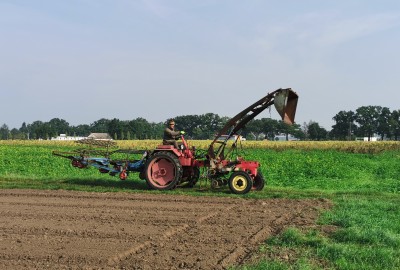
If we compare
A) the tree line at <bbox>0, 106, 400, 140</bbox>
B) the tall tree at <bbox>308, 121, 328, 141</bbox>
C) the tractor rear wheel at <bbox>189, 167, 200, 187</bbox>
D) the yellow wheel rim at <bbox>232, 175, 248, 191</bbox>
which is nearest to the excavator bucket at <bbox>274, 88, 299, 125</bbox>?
the yellow wheel rim at <bbox>232, 175, 248, 191</bbox>

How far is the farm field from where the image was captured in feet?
21.0

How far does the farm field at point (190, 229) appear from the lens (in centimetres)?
641

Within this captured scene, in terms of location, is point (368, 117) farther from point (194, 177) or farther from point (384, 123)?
point (194, 177)

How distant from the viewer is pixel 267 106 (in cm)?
1370

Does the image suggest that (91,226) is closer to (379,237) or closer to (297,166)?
(379,237)

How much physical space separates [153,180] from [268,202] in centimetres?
377

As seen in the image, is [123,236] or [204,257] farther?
[123,236]

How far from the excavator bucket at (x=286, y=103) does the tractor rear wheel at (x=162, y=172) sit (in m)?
3.25

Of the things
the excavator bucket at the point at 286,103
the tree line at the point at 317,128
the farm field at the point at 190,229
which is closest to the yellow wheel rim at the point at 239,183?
the farm field at the point at 190,229

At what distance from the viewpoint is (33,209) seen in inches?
421

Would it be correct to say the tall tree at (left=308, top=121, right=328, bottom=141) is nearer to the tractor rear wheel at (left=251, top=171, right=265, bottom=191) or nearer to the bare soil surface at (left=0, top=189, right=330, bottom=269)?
the tractor rear wheel at (left=251, top=171, right=265, bottom=191)

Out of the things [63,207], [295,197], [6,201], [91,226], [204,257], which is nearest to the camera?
[204,257]

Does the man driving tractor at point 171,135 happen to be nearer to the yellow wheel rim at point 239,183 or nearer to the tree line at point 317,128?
the yellow wheel rim at point 239,183

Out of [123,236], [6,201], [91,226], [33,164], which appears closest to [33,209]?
[6,201]
